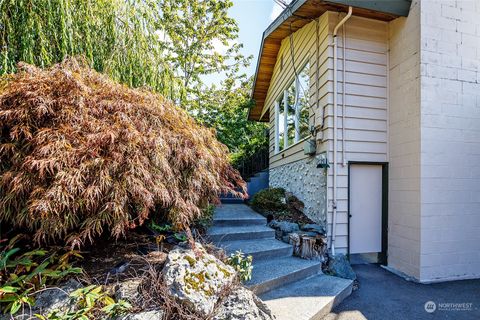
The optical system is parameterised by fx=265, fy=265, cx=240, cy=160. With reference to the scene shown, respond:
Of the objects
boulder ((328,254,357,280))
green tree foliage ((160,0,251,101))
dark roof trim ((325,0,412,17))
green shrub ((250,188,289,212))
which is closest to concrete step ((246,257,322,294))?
boulder ((328,254,357,280))

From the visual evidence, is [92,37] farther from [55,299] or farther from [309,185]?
[309,185]

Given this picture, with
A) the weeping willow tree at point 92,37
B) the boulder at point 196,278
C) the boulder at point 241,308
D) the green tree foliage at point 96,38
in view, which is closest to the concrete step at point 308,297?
the boulder at point 241,308

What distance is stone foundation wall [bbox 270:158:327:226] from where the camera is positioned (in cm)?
488

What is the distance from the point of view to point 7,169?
2.48 metres

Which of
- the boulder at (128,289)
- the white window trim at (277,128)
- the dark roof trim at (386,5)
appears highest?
the dark roof trim at (386,5)

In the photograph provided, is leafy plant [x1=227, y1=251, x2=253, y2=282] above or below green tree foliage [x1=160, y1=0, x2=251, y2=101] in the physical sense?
below

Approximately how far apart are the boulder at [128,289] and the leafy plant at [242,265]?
1.10 m

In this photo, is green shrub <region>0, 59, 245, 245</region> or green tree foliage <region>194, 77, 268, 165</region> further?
green tree foliage <region>194, 77, 268, 165</region>

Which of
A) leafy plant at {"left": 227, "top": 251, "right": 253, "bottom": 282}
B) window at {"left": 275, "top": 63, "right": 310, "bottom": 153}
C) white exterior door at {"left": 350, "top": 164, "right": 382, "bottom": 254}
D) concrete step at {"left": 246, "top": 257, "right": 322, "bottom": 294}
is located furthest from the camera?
window at {"left": 275, "top": 63, "right": 310, "bottom": 153}

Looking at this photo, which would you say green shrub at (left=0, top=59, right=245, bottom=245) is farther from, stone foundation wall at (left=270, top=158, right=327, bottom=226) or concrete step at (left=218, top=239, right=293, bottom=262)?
stone foundation wall at (left=270, top=158, right=327, bottom=226)

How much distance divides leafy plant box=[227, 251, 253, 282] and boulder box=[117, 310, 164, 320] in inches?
42.2

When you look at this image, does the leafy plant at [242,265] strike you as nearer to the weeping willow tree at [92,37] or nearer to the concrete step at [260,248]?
the concrete step at [260,248]

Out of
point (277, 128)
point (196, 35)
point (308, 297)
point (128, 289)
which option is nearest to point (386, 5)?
point (277, 128)

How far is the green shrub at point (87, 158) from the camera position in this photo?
7.58 ft
